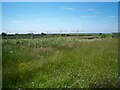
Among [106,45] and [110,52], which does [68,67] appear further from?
[106,45]

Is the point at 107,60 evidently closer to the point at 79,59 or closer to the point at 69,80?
the point at 79,59

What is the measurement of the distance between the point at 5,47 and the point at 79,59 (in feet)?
13.2

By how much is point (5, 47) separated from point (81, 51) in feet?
12.8

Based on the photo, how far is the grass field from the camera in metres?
8.41

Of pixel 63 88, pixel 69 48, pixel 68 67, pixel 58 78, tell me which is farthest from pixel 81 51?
pixel 63 88

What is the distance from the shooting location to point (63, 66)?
10023 millimetres

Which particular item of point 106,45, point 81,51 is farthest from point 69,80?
point 106,45

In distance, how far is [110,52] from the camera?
11.5m

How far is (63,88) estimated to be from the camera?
794 cm

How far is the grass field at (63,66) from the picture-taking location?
8.41 m

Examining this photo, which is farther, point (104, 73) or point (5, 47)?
point (5, 47)

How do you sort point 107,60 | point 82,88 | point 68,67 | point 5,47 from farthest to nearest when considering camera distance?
point 5,47 < point 107,60 < point 68,67 < point 82,88

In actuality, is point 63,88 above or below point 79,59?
below

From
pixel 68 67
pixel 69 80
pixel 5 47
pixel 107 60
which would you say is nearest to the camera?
pixel 69 80
